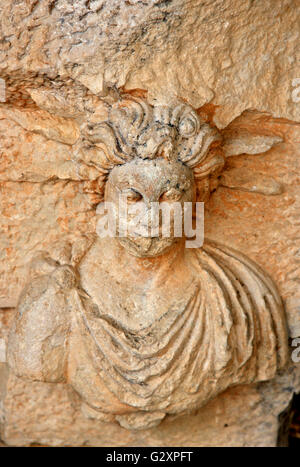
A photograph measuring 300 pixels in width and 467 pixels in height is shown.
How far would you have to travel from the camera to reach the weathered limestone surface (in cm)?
172

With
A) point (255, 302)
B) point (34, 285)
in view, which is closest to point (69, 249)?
point (34, 285)

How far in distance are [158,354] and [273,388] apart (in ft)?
1.65

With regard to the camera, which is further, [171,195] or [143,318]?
[143,318]

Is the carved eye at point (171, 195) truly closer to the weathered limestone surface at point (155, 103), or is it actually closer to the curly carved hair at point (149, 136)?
the curly carved hair at point (149, 136)

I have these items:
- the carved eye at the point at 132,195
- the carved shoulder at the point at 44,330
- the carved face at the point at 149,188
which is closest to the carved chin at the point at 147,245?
the carved face at the point at 149,188

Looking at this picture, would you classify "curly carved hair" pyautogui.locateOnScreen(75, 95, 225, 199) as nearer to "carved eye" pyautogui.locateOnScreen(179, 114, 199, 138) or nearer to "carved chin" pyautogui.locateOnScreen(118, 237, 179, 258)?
"carved eye" pyautogui.locateOnScreen(179, 114, 199, 138)

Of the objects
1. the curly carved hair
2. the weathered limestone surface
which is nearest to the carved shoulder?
the weathered limestone surface

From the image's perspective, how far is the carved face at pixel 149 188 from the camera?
1731 mm

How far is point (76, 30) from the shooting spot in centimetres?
172

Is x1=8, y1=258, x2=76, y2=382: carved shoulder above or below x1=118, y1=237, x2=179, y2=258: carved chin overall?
below

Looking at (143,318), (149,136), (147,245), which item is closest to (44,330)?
(143,318)

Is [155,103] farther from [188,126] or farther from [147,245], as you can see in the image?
[147,245]

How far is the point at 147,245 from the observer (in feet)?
5.91

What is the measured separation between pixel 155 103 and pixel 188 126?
104 millimetres
